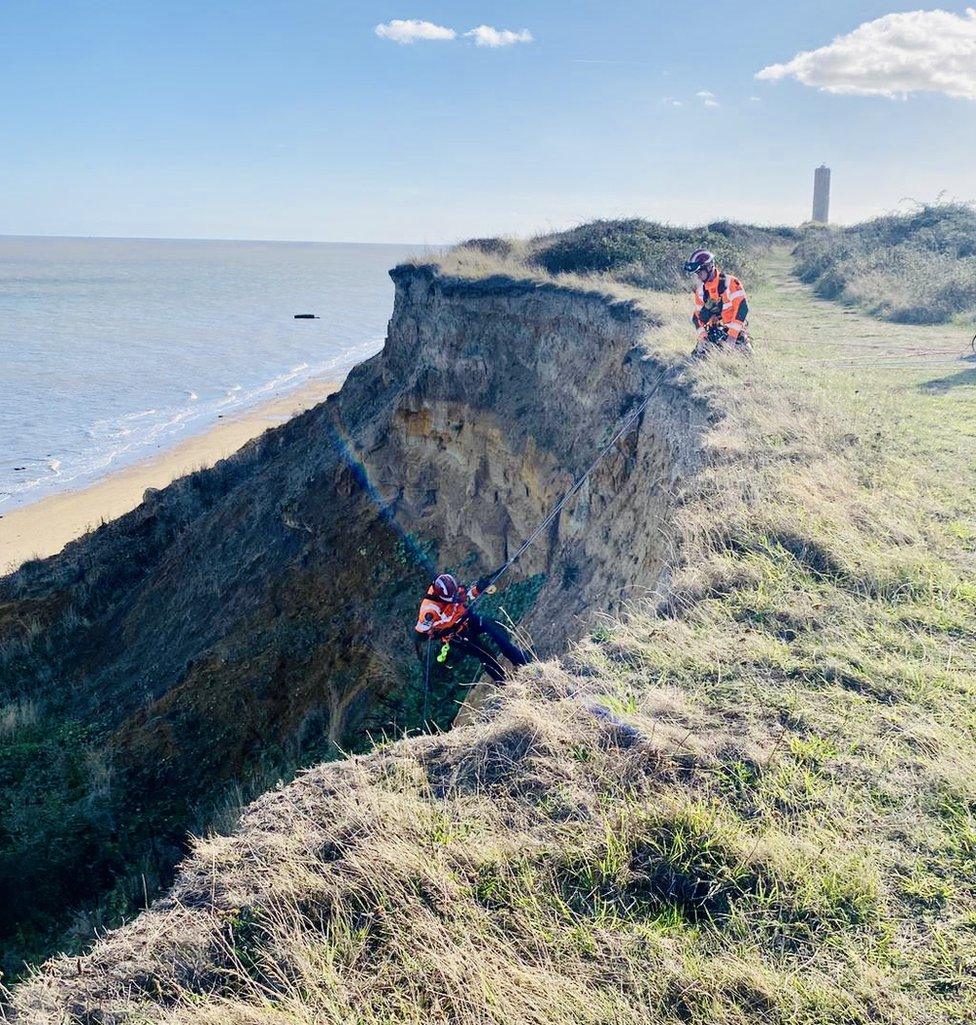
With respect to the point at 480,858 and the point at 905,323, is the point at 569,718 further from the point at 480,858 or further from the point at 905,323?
the point at 905,323

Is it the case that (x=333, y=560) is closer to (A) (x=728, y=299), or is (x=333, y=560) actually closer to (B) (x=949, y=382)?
(A) (x=728, y=299)

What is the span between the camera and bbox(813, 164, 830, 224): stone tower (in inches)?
1598

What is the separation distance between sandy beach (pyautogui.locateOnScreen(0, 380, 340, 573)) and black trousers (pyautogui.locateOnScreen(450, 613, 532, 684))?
16153 millimetres

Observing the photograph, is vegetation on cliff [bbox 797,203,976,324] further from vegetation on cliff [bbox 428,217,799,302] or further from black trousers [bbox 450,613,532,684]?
black trousers [bbox 450,613,532,684]

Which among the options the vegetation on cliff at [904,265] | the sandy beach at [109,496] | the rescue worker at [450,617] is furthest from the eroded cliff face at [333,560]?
the vegetation on cliff at [904,265]

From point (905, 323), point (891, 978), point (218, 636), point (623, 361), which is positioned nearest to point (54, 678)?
point (218, 636)

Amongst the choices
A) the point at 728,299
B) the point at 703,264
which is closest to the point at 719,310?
the point at 728,299

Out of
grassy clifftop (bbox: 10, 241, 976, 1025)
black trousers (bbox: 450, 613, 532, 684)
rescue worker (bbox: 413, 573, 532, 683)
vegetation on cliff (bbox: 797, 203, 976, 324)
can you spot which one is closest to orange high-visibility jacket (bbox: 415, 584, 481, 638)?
rescue worker (bbox: 413, 573, 532, 683)

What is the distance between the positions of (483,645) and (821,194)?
38757mm

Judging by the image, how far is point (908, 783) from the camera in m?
3.70

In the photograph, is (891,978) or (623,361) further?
(623,361)

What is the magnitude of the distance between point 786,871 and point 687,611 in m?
2.19

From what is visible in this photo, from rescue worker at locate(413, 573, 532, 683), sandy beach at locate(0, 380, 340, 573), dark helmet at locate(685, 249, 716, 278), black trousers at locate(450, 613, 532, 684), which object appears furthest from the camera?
sandy beach at locate(0, 380, 340, 573)

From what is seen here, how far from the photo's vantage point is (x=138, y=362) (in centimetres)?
5912
